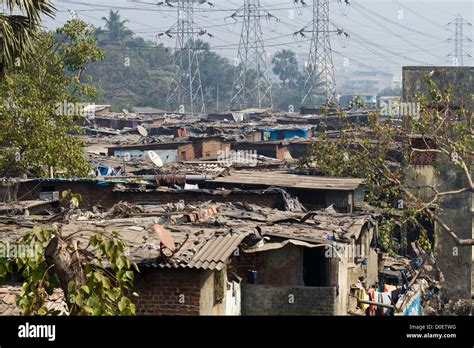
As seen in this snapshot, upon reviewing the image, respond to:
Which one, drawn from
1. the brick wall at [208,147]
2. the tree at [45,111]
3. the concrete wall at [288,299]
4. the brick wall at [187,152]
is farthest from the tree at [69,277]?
the brick wall at [208,147]

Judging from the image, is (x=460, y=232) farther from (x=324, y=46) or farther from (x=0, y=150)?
(x=324, y=46)

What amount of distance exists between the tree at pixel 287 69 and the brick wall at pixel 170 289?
132m

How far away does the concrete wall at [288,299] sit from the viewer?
13281 millimetres

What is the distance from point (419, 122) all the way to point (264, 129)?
28.4 m

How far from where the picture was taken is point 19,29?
13664 millimetres

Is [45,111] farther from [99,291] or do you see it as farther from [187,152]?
[99,291]

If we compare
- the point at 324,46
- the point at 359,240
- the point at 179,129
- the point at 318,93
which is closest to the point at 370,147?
the point at 359,240

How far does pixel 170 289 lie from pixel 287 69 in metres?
134

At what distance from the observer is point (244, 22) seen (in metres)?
90.7

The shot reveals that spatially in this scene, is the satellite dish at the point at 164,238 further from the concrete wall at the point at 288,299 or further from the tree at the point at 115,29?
the tree at the point at 115,29

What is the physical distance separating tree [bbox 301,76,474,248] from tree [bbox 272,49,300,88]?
114684 mm

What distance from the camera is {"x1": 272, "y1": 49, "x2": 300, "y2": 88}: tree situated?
14350cm

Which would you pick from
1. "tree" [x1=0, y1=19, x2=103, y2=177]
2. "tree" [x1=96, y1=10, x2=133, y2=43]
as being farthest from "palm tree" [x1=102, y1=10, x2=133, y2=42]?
"tree" [x1=0, y1=19, x2=103, y2=177]

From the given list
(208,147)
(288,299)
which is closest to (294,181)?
(288,299)
